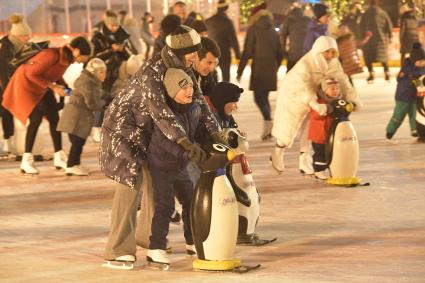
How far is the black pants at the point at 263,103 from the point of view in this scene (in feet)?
55.6

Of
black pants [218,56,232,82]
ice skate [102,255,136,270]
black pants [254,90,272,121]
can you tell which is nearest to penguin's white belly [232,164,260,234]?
ice skate [102,255,136,270]

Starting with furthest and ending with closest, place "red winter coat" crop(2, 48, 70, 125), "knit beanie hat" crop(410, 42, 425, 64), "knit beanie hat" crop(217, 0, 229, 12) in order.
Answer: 1. "knit beanie hat" crop(217, 0, 229, 12)
2. "knit beanie hat" crop(410, 42, 425, 64)
3. "red winter coat" crop(2, 48, 70, 125)

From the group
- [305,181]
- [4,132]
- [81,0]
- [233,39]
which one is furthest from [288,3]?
[305,181]

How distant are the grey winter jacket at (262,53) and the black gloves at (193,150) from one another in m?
9.04

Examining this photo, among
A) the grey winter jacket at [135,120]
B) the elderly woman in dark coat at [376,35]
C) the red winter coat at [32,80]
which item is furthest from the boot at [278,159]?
the elderly woman in dark coat at [376,35]

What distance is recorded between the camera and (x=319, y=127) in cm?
1277

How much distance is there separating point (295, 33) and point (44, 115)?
7147mm

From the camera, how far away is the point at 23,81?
14086 mm

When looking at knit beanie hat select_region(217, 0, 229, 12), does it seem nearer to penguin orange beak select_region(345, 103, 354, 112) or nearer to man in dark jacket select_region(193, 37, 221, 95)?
penguin orange beak select_region(345, 103, 354, 112)

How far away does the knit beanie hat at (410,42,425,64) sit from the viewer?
16.2 m

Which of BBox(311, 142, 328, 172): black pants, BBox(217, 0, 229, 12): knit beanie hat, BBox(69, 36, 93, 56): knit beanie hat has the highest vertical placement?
BBox(69, 36, 93, 56): knit beanie hat

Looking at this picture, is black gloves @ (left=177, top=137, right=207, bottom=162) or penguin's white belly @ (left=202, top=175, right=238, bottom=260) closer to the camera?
black gloves @ (left=177, top=137, right=207, bottom=162)

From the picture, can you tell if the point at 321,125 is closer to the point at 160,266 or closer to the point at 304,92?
the point at 304,92

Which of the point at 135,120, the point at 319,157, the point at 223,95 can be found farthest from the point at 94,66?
the point at 135,120
